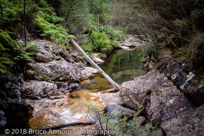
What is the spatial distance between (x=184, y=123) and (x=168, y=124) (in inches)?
13.0

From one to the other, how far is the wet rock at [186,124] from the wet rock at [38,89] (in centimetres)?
451

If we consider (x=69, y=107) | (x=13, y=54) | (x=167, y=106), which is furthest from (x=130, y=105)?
(x=13, y=54)

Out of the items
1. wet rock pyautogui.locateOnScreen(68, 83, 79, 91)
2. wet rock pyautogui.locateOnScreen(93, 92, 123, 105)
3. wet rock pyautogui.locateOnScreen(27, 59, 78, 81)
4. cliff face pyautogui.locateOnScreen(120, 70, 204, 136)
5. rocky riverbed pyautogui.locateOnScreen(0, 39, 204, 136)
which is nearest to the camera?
cliff face pyautogui.locateOnScreen(120, 70, 204, 136)

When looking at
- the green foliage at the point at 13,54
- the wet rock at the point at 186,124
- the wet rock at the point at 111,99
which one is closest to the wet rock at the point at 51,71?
the green foliage at the point at 13,54

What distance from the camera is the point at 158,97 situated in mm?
3818

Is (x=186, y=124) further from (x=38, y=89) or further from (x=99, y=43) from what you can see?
(x=99, y=43)

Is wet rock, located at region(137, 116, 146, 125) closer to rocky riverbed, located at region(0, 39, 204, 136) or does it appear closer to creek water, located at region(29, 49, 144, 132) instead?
rocky riverbed, located at region(0, 39, 204, 136)

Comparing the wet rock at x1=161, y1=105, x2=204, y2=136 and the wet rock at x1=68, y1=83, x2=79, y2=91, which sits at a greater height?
the wet rock at x1=68, y1=83, x2=79, y2=91

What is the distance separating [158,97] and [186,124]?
145cm

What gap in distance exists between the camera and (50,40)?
26.6 feet

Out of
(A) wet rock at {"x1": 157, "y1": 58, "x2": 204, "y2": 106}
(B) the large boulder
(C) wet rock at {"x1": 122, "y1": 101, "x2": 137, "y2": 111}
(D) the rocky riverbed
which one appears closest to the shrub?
(D) the rocky riverbed

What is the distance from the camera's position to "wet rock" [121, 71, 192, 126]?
3058 mm

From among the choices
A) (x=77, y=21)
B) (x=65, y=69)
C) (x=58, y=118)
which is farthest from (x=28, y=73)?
(x=77, y=21)

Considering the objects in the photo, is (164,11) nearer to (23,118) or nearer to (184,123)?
(184,123)
